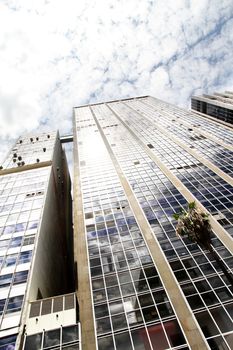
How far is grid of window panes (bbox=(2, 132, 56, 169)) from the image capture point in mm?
82744

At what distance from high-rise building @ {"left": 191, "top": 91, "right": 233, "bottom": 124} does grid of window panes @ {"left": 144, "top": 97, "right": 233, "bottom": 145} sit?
15.7 metres

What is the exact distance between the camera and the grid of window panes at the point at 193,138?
68.1 meters

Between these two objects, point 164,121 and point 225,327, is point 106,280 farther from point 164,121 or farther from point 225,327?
point 164,121

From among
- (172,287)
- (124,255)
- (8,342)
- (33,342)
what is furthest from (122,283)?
(8,342)

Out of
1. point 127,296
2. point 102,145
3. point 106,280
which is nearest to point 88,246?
point 106,280

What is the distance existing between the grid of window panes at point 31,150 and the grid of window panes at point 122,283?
1101 inches

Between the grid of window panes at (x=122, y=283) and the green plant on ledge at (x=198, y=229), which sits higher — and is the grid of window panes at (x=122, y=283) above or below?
below

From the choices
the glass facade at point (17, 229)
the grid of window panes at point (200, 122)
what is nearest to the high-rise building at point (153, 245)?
the grid of window panes at point (200, 122)

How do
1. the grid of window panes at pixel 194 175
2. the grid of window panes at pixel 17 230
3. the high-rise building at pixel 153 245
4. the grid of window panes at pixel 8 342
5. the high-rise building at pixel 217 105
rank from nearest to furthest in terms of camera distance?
the grid of window panes at pixel 8 342 < the high-rise building at pixel 153 245 < the grid of window panes at pixel 17 230 < the grid of window panes at pixel 194 175 < the high-rise building at pixel 217 105

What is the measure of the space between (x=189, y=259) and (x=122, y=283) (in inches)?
Answer: 383

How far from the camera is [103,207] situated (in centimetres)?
5547

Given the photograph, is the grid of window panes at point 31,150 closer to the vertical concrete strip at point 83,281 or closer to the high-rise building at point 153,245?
the high-rise building at point 153,245

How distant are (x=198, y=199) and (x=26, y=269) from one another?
31.7 m

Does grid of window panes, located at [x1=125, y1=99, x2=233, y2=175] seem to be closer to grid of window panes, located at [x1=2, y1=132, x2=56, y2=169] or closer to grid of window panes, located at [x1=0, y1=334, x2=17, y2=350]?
grid of window panes, located at [x1=2, y1=132, x2=56, y2=169]
